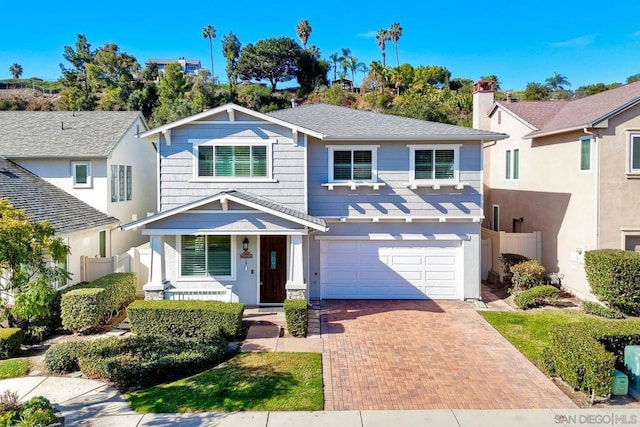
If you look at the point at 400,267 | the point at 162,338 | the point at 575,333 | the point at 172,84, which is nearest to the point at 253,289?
the point at 162,338

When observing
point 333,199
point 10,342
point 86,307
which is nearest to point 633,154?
point 333,199

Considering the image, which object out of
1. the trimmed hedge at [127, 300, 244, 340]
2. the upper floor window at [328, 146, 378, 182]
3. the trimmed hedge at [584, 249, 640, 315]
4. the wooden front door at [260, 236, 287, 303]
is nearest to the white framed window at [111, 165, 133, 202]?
the wooden front door at [260, 236, 287, 303]

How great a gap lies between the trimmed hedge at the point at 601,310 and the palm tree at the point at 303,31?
61.8 m

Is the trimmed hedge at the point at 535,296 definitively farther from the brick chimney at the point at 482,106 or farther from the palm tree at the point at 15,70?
the palm tree at the point at 15,70

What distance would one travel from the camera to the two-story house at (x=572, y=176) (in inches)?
574

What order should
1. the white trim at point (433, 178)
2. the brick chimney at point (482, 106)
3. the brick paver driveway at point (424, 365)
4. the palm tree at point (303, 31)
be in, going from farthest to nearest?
the palm tree at point (303, 31), the brick chimney at point (482, 106), the white trim at point (433, 178), the brick paver driveway at point (424, 365)

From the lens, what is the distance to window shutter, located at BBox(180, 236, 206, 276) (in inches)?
561

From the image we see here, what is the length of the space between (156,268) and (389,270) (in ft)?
25.1

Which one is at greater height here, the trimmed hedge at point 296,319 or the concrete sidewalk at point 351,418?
the trimmed hedge at point 296,319

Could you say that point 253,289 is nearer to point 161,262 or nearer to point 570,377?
point 161,262

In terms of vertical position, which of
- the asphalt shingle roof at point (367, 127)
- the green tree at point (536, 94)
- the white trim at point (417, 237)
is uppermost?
the green tree at point (536, 94)

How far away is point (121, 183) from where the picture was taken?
19094 millimetres

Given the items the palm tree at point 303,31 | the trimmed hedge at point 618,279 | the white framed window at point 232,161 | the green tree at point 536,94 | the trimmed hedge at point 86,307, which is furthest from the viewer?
the palm tree at point 303,31

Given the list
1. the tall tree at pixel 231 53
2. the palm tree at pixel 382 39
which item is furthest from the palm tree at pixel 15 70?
the palm tree at pixel 382 39
